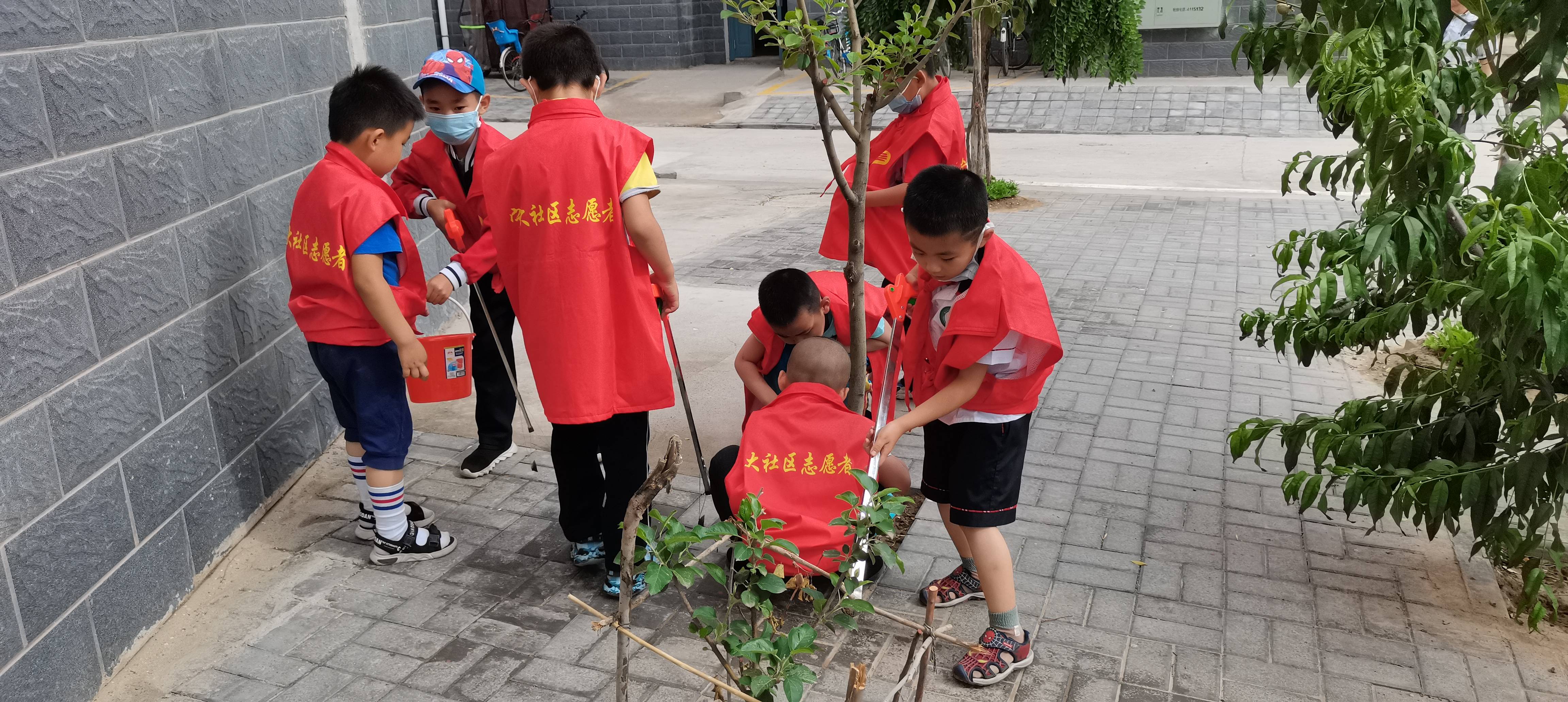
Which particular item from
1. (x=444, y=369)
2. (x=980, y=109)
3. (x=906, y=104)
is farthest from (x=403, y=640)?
(x=980, y=109)

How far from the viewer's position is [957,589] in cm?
314

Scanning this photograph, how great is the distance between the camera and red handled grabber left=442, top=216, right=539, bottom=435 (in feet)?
11.8

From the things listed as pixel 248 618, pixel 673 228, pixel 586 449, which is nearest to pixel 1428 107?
pixel 586 449

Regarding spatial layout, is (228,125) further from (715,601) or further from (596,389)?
(715,601)

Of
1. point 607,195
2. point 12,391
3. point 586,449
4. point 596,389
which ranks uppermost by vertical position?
point 607,195

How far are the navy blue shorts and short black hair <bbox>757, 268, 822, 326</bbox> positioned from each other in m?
1.11

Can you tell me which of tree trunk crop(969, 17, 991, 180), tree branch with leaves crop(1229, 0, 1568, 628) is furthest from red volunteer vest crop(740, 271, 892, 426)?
tree trunk crop(969, 17, 991, 180)

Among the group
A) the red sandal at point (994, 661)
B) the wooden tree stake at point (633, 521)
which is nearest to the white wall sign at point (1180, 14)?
the red sandal at point (994, 661)

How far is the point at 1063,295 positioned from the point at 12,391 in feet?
16.9

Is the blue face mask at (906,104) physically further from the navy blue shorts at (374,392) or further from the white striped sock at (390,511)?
the white striped sock at (390,511)

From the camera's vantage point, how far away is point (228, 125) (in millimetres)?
3547

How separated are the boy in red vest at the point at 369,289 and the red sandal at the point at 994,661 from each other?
1.66 metres

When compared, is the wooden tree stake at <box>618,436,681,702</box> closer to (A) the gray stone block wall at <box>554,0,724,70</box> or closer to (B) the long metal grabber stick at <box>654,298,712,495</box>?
(B) the long metal grabber stick at <box>654,298,712,495</box>

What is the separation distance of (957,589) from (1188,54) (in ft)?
45.2
